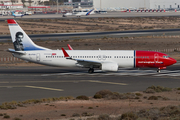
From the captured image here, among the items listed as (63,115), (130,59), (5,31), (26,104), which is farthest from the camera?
(5,31)

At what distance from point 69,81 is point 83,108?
17.3 meters

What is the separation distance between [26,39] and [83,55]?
10.1 metres

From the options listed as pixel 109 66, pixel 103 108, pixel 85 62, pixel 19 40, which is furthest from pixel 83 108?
pixel 19 40

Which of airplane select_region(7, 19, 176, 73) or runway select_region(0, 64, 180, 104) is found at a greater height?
airplane select_region(7, 19, 176, 73)

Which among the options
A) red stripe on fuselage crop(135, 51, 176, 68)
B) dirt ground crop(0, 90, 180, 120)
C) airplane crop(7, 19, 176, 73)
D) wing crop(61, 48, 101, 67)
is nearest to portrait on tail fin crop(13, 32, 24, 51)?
airplane crop(7, 19, 176, 73)

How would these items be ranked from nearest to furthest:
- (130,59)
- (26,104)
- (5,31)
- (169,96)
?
(26,104) → (169,96) → (130,59) → (5,31)

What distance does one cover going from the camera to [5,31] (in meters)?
128

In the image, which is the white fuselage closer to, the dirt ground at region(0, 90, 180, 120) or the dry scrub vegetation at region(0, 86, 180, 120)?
the dry scrub vegetation at region(0, 86, 180, 120)

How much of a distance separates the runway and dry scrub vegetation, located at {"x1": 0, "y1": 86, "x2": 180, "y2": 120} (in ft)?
13.7

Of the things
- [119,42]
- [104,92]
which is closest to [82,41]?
[119,42]

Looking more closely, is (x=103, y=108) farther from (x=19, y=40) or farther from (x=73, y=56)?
(x=19, y=40)

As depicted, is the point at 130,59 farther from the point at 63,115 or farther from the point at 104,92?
the point at 63,115

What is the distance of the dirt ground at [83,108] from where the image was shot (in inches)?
942

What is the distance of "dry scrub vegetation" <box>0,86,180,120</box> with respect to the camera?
23.3m
